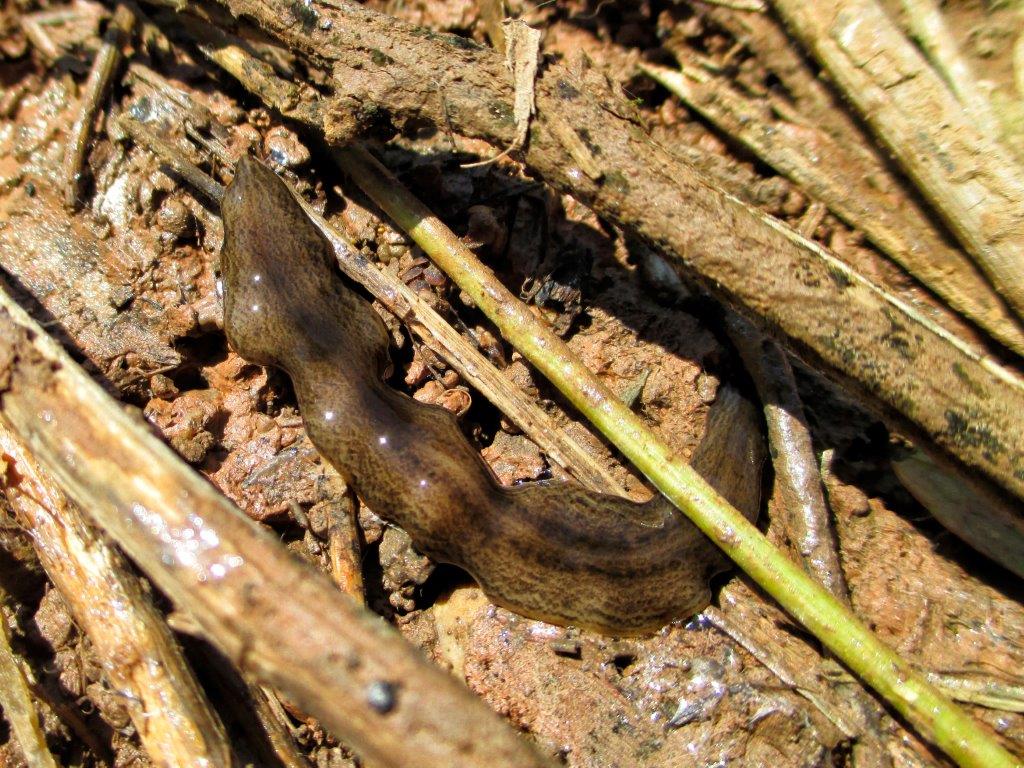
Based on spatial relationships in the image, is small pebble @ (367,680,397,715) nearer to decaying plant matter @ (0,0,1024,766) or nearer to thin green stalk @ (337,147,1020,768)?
decaying plant matter @ (0,0,1024,766)

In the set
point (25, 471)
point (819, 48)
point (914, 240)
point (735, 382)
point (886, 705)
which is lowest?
point (25, 471)

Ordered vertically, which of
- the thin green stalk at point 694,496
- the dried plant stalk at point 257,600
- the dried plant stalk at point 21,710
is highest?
the thin green stalk at point 694,496

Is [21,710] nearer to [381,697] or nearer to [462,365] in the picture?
[381,697]

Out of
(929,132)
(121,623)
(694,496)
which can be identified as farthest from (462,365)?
(929,132)

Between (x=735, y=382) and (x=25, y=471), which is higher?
(x=735, y=382)

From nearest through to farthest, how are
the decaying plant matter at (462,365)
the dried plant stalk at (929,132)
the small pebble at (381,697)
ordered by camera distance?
the small pebble at (381,697)
the decaying plant matter at (462,365)
the dried plant stalk at (929,132)

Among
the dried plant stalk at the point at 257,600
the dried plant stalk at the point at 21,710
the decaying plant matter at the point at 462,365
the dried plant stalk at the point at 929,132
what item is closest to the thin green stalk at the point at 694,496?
the decaying plant matter at the point at 462,365

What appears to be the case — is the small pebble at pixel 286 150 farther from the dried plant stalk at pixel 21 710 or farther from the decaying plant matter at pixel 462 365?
the dried plant stalk at pixel 21 710

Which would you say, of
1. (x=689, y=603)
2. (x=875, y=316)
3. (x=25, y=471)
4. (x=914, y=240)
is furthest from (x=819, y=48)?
(x=25, y=471)

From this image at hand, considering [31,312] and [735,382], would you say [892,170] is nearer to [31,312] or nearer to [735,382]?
[735,382]
